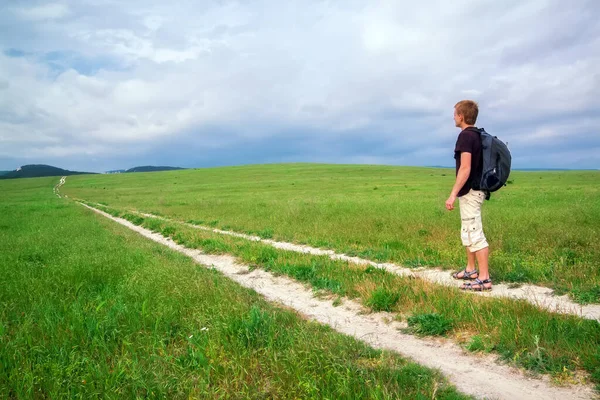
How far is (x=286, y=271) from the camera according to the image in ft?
29.6

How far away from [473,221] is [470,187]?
638 millimetres

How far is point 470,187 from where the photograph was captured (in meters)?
7.09

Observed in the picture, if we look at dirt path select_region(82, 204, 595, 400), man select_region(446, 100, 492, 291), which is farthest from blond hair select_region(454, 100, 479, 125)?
dirt path select_region(82, 204, 595, 400)

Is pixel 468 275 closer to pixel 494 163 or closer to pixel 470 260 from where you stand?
pixel 470 260

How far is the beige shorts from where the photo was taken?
7027 mm

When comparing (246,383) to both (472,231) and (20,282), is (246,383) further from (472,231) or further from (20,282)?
(20,282)

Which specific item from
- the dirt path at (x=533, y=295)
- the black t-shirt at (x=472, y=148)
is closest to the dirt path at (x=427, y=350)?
the dirt path at (x=533, y=295)

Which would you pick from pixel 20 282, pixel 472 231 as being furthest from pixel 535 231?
pixel 20 282

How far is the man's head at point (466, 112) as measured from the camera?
7066mm

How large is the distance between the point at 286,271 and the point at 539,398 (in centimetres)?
602

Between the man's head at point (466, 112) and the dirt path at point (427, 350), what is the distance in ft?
12.7

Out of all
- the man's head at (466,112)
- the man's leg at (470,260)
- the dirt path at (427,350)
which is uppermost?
the man's head at (466,112)

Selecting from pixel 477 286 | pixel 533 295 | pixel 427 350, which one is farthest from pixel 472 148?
pixel 427 350

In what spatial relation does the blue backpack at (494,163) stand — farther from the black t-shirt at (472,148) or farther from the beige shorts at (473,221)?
the beige shorts at (473,221)
